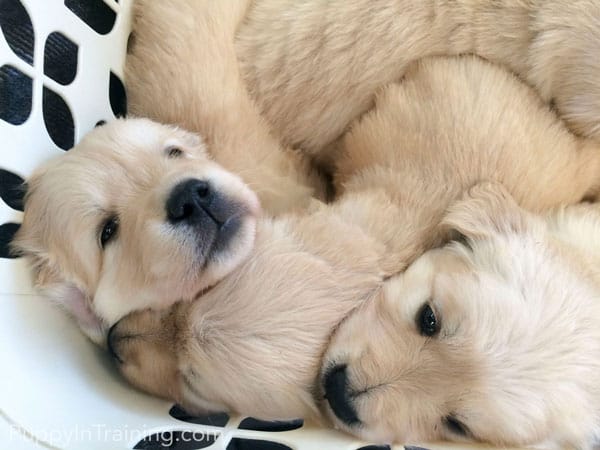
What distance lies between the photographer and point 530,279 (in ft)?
5.35

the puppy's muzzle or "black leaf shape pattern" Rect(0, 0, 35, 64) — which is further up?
"black leaf shape pattern" Rect(0, 0, 35, 64)

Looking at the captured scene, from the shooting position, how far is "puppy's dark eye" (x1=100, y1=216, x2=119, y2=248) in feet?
5.62

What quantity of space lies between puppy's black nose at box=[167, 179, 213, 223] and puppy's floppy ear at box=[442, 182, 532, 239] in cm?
61

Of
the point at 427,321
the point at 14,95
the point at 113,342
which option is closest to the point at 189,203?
the point at 113,342

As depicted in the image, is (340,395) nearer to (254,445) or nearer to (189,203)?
(254,445)

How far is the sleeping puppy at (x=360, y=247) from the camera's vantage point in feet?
5.09

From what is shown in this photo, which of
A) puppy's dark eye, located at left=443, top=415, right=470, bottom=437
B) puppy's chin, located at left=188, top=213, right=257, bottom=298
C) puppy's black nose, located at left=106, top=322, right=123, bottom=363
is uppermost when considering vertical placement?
puppy's chin, located at left=188, top=213, right=257, bottom=298

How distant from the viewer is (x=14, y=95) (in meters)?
1.67

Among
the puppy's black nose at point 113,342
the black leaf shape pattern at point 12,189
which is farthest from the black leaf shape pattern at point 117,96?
the puppy's black nose at point 113,342

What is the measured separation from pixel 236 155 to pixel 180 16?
0.45 metres

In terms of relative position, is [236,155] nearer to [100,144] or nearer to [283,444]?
[100,144]

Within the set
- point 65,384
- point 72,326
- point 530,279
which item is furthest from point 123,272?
point 530,279

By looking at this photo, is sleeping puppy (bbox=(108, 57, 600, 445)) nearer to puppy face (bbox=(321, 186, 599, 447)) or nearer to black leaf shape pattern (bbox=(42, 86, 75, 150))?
puppy face (bbox=(321, 186, 599, 447))

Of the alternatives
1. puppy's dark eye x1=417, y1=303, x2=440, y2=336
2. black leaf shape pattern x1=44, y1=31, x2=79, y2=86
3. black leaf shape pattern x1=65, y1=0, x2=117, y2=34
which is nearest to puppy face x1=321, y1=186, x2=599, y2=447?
puppy's dark eye x1=417, y1=303, x2=440, y2=336
